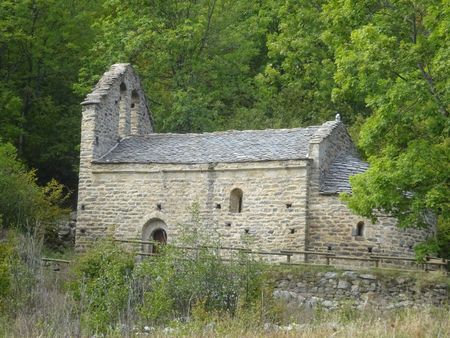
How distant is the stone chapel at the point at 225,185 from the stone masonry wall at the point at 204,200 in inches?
1.2

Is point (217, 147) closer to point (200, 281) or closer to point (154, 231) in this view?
point (154, 231)

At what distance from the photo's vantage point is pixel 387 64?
19.7 meters

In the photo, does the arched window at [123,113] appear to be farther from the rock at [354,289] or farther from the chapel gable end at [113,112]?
the rock at [354,289]

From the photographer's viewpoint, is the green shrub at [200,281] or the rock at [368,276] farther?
the rock at [368,276]

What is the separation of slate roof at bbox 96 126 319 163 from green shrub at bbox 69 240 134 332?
4.71 meters

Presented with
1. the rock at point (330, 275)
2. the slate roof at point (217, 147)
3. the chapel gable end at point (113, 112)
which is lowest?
the rock at point (330, 275)

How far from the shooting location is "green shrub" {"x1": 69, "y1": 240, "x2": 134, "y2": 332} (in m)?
17.7

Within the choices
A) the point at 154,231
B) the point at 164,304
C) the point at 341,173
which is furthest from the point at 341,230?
the point at 164,304

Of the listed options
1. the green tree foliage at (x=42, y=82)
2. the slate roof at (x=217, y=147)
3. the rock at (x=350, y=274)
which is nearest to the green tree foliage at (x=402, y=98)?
the rock at (x=350, y=274)

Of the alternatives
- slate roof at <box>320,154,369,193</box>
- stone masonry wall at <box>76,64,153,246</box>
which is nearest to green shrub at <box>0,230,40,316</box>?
stone masonry wall at <box>76,64,153,246</box>

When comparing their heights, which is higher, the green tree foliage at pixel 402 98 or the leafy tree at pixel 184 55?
the leafy tree at pixel 184 55

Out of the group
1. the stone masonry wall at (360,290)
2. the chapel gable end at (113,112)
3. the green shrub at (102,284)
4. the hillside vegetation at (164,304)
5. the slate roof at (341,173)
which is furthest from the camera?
the chapel gable end at (113,112)

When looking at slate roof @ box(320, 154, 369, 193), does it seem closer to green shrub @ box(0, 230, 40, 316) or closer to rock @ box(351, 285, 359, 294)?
rock @ box(351, 285, 359, 294)

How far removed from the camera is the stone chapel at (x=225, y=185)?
2545 centimetres
